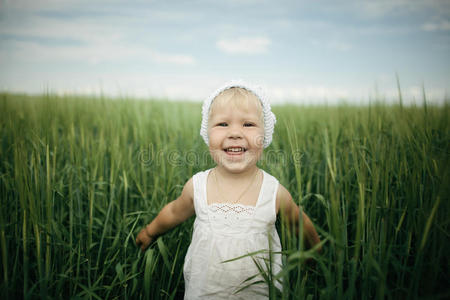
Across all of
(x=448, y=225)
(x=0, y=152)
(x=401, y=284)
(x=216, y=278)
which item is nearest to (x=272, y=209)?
(x=216, y=278)

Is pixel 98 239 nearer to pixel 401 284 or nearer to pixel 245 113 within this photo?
pixel 245 113

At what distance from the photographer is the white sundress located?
3.12 ft

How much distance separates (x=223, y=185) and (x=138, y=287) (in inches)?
26.3

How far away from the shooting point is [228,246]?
97 centimetres

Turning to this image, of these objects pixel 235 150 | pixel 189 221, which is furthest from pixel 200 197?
pixel 189 221

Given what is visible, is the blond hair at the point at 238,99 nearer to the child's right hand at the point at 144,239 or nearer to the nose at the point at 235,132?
the nose at the point at 235,132

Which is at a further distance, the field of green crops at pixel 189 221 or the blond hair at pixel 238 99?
the blond hair at pixel 238 99

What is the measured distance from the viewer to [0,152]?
1.88m

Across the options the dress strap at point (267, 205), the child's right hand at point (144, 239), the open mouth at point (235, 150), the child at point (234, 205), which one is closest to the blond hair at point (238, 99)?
the child at point (234, 205)

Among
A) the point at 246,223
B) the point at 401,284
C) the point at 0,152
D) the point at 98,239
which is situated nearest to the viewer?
the point at 401,284

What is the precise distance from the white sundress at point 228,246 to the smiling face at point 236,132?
0.16 metres

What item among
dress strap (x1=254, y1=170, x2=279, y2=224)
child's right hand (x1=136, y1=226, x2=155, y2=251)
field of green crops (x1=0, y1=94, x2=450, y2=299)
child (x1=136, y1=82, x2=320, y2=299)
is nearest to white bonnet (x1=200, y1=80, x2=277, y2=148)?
child (x1=136, y1=82, x2=320, y2=299)

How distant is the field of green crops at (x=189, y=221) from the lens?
0.85 m

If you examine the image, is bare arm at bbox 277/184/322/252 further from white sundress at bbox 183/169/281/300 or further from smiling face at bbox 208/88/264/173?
smiling face at bbox 208/88/264/173
